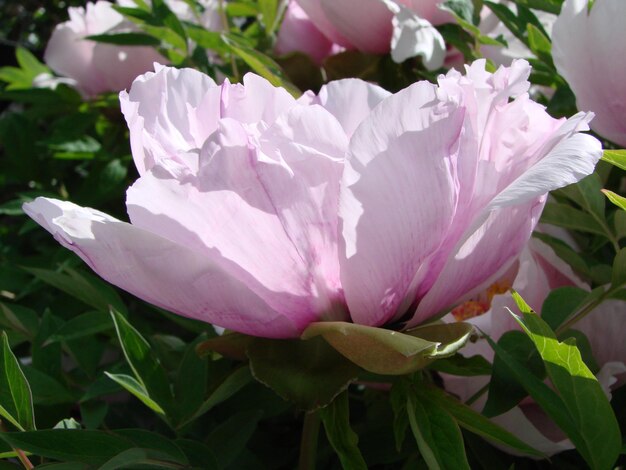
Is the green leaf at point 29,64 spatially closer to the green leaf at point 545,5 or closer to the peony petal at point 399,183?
the green leaf at point 545,5

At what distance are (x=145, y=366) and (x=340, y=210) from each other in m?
0.17

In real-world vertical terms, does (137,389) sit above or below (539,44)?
below

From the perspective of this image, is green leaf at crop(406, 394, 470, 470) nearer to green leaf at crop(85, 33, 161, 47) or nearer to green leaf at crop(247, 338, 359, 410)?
→ green leaf at crop(247, 338, 359, 410)

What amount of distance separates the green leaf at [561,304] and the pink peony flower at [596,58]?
0.11 metres

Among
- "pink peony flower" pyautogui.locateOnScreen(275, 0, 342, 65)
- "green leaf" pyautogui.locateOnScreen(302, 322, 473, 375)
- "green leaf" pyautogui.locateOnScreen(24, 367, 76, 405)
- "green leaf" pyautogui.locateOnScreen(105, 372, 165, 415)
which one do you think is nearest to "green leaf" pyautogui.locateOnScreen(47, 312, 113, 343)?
"green leaf" pyautogui.locateOnScreen(24, 367, 76, 405)

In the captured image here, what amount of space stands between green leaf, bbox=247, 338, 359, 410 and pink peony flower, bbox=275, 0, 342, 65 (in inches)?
17.7

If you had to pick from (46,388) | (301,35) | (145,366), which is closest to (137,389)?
(145,366)

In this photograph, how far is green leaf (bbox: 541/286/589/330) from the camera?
437mm

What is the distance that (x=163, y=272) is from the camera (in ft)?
1.16

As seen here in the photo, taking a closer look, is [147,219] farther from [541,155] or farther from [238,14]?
[238,14]

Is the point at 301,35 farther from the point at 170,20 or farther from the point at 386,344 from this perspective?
the point at 386,344

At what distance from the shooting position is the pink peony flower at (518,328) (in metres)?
0.43

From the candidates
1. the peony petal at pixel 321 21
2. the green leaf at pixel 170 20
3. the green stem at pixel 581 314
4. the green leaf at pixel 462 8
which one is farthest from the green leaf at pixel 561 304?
the green leaf at pixel 170 20

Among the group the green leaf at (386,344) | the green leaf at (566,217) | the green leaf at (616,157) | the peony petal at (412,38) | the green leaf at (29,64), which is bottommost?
the green leaf at (29,64)
